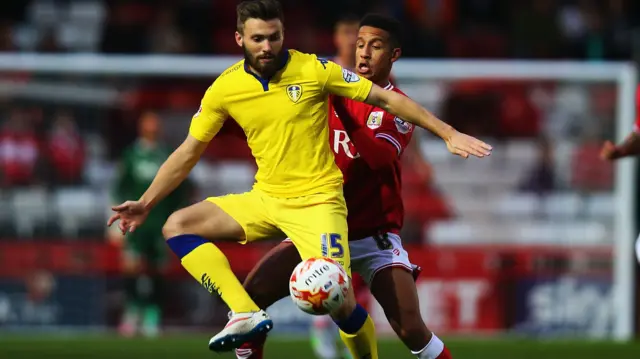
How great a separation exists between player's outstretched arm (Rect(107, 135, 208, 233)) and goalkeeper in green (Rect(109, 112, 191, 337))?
6730 mm

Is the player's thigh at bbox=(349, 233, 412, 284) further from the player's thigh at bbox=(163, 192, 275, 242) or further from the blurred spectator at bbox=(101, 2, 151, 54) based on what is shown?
the blurred spectator at bbox=(101, 2, 151, 54)

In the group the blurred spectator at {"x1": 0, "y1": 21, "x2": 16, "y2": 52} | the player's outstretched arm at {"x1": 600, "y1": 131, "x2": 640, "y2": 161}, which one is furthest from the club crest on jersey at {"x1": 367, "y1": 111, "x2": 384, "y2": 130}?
the blurred spectator at {"x1": 0, "y1": 21, "x2": 16, "y2": 52}

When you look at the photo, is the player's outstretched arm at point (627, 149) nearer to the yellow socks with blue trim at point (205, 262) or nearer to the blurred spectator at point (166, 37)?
the yellow socks with blue trim at point (205, 262)

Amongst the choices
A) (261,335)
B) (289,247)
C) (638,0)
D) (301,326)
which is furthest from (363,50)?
(638,0)

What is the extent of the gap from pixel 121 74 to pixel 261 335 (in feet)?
27.1

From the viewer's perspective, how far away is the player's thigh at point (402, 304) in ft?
22.3

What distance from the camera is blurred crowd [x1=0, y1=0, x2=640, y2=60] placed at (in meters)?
16.3

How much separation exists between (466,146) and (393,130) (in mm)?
953

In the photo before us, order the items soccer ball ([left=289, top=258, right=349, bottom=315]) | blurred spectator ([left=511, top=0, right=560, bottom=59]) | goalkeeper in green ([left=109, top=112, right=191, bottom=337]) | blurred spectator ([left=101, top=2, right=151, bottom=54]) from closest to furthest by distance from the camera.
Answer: soccer ball ([left=289, top=258, right=349, bottom=315]), goalkeeper in green ([left=109, top=112, right=191, bottom=337]), blurred spectator ([left=101, top=2, right=151, bottom=54]), blurred spectator ([left=511, top=0, right=560, bottom=59])

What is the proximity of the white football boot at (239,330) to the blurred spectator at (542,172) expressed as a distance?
27.7 feet

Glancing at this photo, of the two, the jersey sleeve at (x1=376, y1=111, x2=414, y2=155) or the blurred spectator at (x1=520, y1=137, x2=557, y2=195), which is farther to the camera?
the blurred spectator at (x1=520, y1=137, x2=557, y2=195)

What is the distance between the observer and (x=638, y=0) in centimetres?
1872

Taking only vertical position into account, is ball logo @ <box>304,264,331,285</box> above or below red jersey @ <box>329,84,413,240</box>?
below

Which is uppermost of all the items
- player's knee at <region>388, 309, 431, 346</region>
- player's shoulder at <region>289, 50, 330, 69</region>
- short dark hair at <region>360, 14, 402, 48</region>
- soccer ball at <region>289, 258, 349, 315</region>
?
short dark hair at <region>360, 14, 402, 48</region>
